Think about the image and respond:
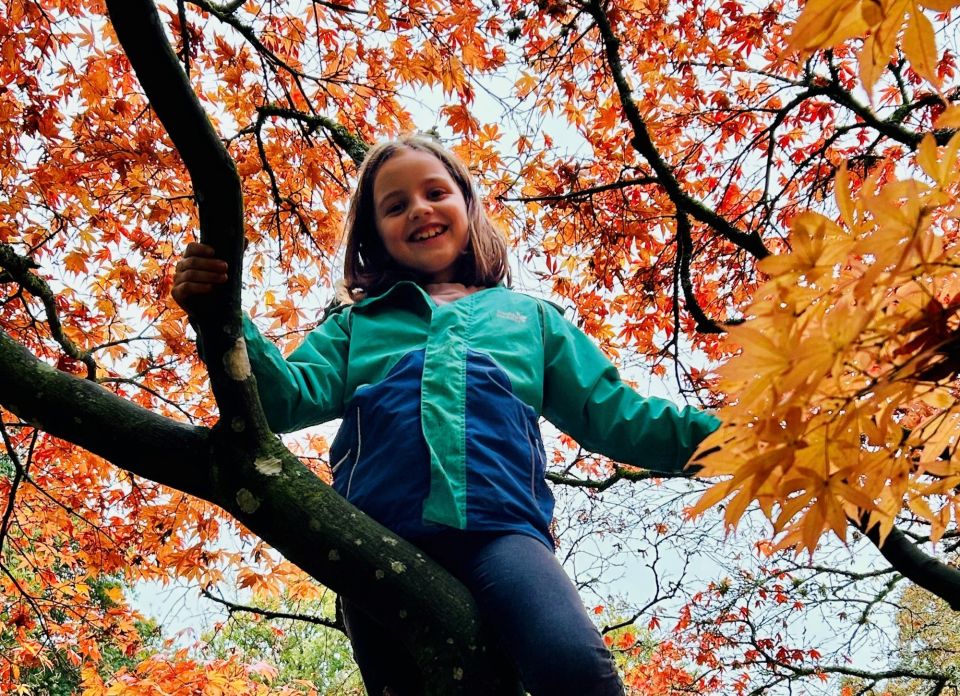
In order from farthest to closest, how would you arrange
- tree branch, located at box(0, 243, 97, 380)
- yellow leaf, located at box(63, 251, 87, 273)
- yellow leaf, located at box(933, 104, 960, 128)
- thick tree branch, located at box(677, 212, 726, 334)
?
1. yellow leaf, located at box(63, 251, 87, 273)
2. tree branch, located at box(0, 243, 97, 380)
3. thick tree branch, located at box(677, 212, 726, 334)
4. yellow leaf, located at box(933, 104, 960, 128)

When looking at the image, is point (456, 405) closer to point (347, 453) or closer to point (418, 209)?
point (347, 453)

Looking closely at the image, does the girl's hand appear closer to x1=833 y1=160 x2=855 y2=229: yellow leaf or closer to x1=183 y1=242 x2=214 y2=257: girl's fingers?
x1=183 y1=242 x2=214 y2=257: girl's fingers

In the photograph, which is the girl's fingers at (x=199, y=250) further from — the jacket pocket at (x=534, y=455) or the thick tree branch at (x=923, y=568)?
the thick tree branch at (x=923, y=568)

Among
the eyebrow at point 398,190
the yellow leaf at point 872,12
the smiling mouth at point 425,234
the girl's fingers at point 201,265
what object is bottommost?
the yellow leaf at point 872,12

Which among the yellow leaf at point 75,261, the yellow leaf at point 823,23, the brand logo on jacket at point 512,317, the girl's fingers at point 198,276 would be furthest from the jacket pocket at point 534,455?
the yellow leaf at point 75,261

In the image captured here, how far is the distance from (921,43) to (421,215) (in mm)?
1404

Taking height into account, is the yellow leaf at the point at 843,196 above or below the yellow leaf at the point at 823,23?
below

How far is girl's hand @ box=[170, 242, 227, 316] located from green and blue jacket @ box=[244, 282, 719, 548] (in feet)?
0.72

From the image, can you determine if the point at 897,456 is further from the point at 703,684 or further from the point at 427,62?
the point at 703,684

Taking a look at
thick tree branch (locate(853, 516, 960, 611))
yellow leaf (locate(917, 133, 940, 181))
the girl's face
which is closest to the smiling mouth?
the girl's face

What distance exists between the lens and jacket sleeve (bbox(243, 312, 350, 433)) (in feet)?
4.61

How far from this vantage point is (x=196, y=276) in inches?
44.7

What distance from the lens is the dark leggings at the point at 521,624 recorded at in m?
1.12

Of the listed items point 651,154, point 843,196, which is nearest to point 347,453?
point 843,196
